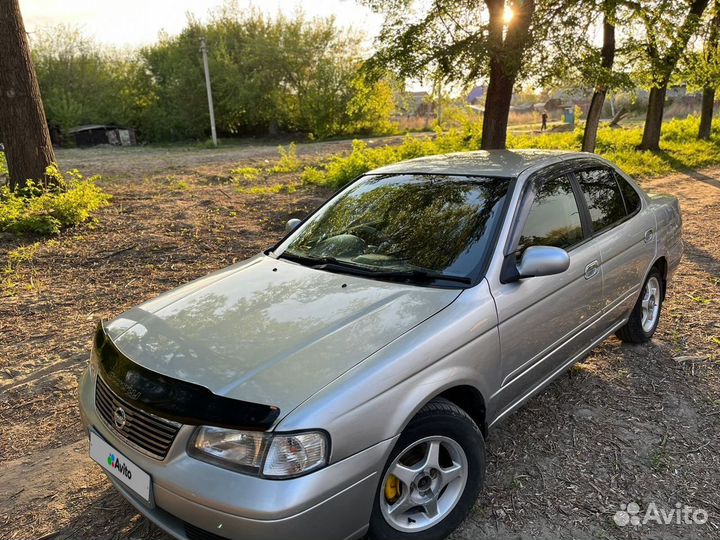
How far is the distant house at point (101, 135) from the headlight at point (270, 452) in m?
35.8

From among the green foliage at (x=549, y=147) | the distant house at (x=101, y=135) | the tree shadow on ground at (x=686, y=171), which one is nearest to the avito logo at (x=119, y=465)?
the green foliage at (x=549, y=147)

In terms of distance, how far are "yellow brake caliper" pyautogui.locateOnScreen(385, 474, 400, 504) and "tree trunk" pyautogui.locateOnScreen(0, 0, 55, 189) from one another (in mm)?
8311

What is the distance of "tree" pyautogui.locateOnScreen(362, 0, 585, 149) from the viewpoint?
9.05 metres

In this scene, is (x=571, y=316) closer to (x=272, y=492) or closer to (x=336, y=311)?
(x=336, y=311)

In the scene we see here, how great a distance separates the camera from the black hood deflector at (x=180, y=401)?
1.90 m

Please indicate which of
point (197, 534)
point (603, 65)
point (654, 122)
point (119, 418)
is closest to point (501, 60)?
point (603, 65)

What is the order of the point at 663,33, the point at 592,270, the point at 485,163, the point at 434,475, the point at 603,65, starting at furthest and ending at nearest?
the point at 603,65 → the point at 663,33 → the point at 485,163 → the point at 592,270 → the point at 434,475

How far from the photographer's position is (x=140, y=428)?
2.14 meters

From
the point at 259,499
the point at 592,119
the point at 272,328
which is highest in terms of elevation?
the point at 592,119

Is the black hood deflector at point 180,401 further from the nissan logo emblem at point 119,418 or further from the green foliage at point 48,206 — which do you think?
the green foliage at point 48,206

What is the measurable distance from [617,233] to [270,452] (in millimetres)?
2840

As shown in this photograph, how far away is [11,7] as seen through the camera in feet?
25.3

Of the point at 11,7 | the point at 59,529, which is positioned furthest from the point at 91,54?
the point at 59,529
